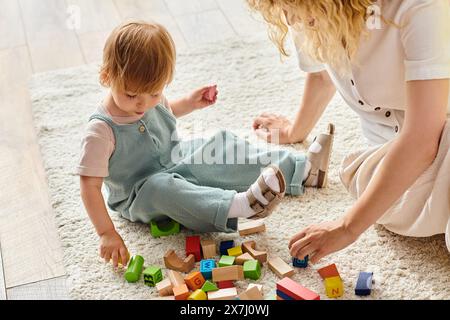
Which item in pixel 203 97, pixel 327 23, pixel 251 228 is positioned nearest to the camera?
pixel 327 23

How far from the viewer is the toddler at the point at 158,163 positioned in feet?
4.11

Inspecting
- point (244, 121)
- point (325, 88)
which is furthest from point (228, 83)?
point (325, 88)

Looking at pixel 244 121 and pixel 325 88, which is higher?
pixel 325 88

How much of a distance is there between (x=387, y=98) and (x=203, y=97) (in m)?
0.42

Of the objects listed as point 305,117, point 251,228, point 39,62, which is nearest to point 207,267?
point 251,228

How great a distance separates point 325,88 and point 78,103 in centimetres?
67

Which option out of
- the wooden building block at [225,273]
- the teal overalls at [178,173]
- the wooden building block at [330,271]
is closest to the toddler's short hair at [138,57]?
the teal overalls at [178,173]

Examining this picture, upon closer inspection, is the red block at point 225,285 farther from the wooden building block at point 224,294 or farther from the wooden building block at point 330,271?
the wooden building block at point 330,271

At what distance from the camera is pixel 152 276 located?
1.26 m

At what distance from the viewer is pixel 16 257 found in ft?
4.57

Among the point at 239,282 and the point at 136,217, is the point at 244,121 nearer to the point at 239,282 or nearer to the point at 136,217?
the point at 136,217

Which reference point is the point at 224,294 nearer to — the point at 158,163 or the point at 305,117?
the point at 158,163

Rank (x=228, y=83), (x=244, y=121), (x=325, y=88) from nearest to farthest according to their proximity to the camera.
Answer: (x=325, y=88)
(x=244, y=121)
(x=228, y=83)

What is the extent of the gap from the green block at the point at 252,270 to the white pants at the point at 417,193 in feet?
0.83
